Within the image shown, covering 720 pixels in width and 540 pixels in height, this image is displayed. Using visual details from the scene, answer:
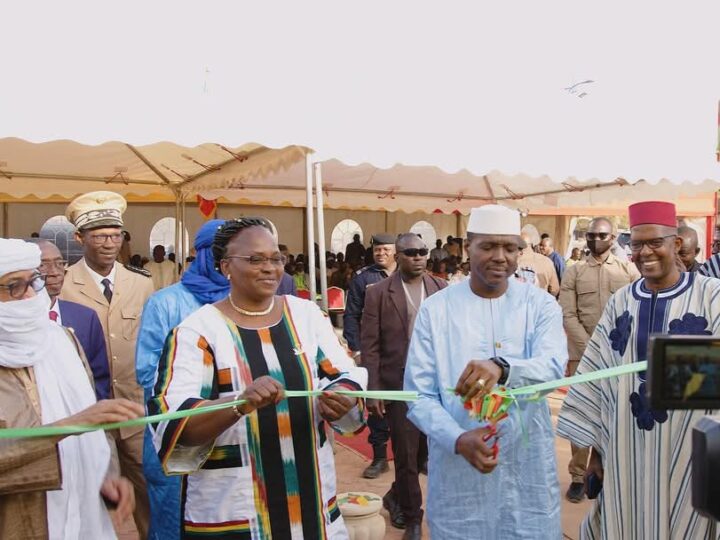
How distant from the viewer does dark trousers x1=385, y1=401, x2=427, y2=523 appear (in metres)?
4.59

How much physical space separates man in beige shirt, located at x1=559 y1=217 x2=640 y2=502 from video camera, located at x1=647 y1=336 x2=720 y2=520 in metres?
5.00

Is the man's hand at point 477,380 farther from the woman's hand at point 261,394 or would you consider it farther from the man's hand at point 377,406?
the man's hand at point 377,406

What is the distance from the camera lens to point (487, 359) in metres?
2.82

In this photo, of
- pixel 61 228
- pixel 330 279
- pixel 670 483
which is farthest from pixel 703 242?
pixel 670 483

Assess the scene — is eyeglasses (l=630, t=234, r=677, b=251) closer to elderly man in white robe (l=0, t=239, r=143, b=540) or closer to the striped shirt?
the striped shirt

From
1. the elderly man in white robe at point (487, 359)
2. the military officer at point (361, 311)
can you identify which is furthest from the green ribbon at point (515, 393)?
the military officer at point (361, 311)

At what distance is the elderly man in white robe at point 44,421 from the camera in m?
2.05

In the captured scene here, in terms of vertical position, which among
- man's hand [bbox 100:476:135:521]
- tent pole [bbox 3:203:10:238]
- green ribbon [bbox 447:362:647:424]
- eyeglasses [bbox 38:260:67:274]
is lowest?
man's hand [bbox 100:476:135:521]

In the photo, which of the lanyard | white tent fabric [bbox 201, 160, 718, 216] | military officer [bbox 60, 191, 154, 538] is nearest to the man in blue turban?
military officer [bbox 60, 191, 154, 538]

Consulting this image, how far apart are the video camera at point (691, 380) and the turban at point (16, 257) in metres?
1.91

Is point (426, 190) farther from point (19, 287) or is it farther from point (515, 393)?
point (19, 287)

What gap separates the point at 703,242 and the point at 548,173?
18.6 metres

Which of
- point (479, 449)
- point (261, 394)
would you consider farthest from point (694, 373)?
point (479, 449)

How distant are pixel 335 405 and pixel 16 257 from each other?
1.15 metres
